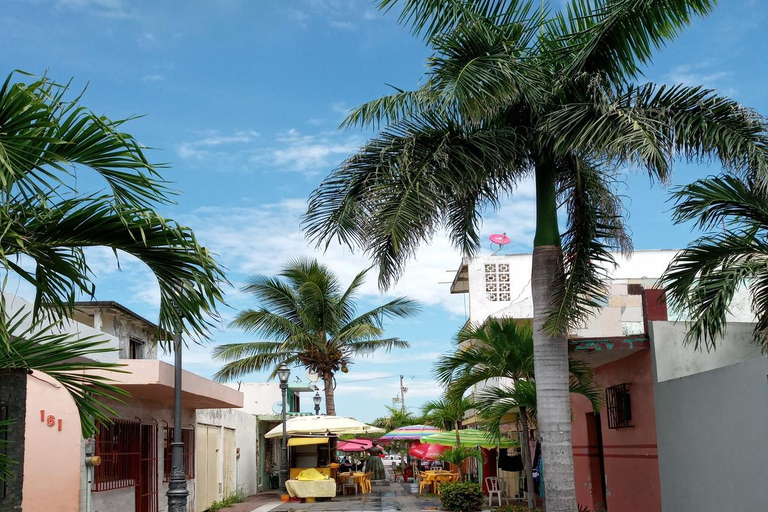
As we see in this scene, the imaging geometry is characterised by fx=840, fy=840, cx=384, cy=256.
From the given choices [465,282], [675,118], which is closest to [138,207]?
[675,118]

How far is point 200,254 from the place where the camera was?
611 centimetres

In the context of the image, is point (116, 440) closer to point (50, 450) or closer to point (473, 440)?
point (50, 450)

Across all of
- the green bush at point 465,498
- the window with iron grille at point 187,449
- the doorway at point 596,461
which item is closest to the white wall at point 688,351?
the doorway at point 596,461

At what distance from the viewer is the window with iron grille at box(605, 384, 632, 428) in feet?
50.9

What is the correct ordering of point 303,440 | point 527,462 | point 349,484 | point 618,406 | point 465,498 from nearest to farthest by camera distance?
point 527,462, point 618,406, point 465,498, point 303,440, point 349,484

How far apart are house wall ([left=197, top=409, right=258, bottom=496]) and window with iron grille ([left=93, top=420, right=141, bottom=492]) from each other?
9158mm

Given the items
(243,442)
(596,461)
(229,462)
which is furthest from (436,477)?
(596,461)

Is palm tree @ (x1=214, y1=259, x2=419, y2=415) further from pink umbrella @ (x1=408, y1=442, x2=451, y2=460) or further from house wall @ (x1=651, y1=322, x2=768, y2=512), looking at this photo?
house wall @ (x1=651, y1=322, x2=768, y2=512)

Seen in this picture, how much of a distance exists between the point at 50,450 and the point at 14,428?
6738 millimetres

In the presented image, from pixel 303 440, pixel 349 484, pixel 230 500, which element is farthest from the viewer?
pixel 349 484

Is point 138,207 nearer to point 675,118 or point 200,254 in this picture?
point 200,254

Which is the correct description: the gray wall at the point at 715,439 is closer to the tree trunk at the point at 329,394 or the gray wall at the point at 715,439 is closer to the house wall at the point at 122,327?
the house wall at the point at 122,327

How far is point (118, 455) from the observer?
1670cm

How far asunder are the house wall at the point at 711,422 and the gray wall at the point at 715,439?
0.04ft
